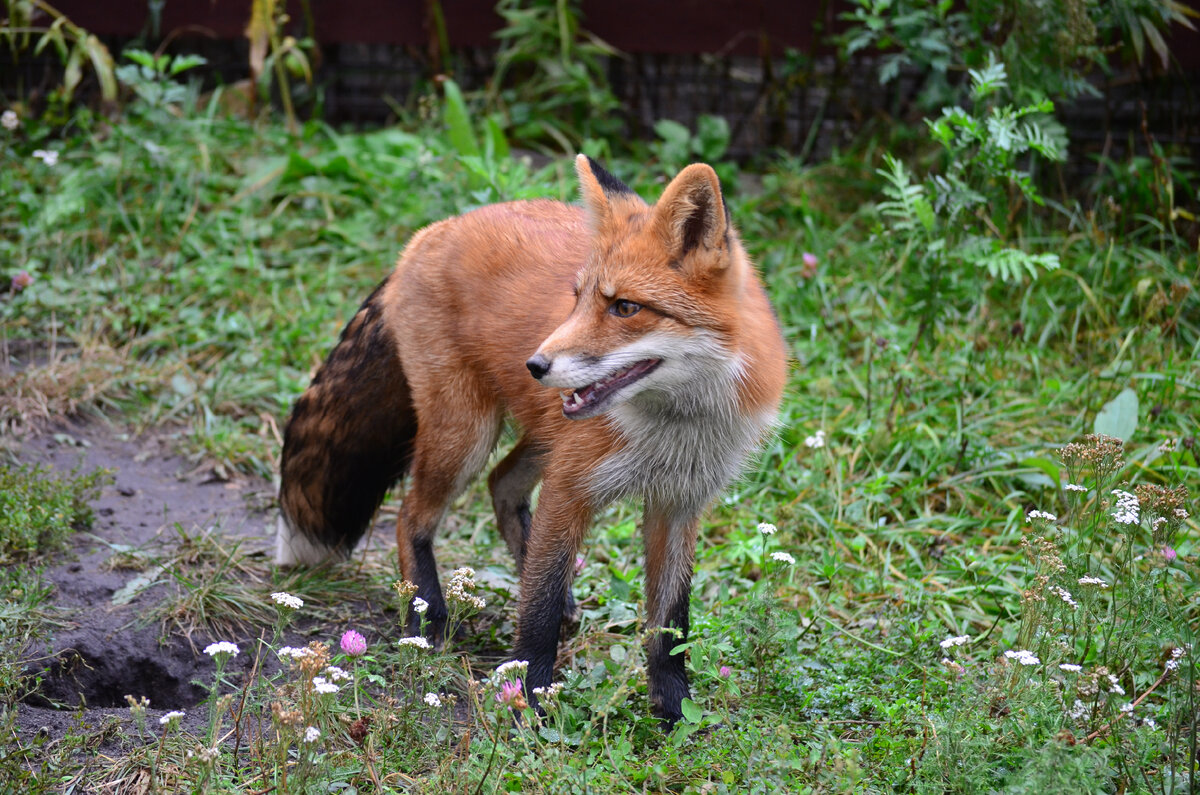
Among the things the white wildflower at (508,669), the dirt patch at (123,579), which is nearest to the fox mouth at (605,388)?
the white wildflower at (508,669)

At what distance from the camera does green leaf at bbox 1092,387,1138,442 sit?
4.48 m

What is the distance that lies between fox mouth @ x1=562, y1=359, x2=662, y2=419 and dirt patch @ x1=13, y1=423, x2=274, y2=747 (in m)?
1.55

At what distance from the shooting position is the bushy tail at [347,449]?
407 cm

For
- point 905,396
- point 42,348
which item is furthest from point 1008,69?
point 42,348

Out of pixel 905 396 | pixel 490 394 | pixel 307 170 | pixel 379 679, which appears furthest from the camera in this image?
pixel 307 170

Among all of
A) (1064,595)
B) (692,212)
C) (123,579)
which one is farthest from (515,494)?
(1064,595)

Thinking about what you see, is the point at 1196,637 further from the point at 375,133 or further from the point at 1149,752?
the point at 375,133

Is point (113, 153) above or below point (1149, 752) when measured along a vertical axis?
above

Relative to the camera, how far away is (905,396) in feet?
16.8

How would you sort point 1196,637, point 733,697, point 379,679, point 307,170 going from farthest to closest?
1. point 307,170
2. point 733,697
3. point 379,679
4. point 1196,637

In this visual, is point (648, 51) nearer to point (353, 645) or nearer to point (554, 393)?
point (554, 393)

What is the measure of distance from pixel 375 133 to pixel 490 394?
Result: 16.3 feet

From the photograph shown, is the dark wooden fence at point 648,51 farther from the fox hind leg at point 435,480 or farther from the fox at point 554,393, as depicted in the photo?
the fox hind leg at point 435,480

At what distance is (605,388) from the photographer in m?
2.97
